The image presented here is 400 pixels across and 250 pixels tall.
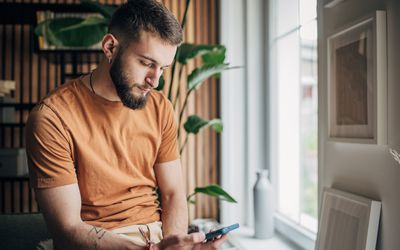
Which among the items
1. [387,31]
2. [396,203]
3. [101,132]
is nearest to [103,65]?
[101,132]

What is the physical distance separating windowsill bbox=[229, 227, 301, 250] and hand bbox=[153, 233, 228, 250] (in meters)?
1.07

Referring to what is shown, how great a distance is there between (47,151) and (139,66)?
45 cm

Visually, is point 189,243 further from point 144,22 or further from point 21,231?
point 21,231

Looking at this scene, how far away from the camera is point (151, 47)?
156 cm

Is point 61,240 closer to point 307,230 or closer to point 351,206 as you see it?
point 351,206

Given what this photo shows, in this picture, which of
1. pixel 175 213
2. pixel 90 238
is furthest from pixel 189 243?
pixel 175 213

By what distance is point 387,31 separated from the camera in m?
1.37

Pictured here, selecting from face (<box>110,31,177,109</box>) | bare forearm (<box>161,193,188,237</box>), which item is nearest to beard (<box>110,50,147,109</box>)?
face (<box>110,31,177,109</box>)

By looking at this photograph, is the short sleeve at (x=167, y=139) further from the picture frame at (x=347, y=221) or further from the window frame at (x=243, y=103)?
the window frame at (x=243, y=103)

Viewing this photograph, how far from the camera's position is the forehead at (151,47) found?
156cm

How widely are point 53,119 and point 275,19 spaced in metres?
1.67

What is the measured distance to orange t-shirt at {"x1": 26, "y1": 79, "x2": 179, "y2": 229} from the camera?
1.53 meters

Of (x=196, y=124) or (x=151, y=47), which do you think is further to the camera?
(x=196, y=124)

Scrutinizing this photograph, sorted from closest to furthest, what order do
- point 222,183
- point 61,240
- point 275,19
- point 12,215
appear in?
point 61,240, point 12,215, point 275,19, point 222,183
